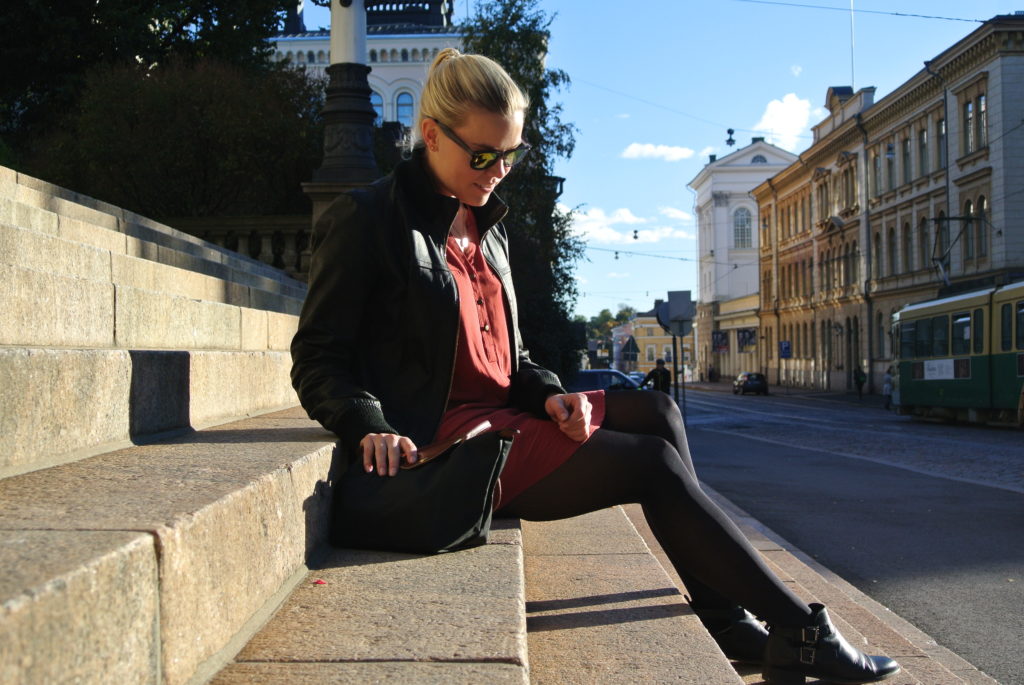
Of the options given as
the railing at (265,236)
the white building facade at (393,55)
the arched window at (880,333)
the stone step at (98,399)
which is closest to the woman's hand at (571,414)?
the stone step at (98,399)

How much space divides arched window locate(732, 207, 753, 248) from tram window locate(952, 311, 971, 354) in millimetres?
68147

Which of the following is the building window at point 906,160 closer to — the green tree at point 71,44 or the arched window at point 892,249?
the arched window at point 892,249

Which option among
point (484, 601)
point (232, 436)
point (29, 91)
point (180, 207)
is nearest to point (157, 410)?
point (232, 436)

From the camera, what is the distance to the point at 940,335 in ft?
87.4

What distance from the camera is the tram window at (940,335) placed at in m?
26.2

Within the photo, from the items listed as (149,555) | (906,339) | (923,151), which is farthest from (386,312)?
(923,151)

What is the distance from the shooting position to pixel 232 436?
3.16 metres

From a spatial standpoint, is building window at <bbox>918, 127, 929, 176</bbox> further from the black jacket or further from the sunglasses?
the black jacket

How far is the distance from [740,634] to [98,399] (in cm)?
175

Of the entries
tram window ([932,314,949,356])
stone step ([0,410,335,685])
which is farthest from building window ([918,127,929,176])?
stone step ([0,410,335,685])

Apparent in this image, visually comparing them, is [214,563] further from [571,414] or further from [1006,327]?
[1006,327]

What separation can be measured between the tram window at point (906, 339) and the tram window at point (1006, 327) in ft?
17.6

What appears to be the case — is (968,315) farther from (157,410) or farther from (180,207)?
(157,410)

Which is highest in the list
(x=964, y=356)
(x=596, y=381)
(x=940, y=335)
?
(x=940, y=335)
